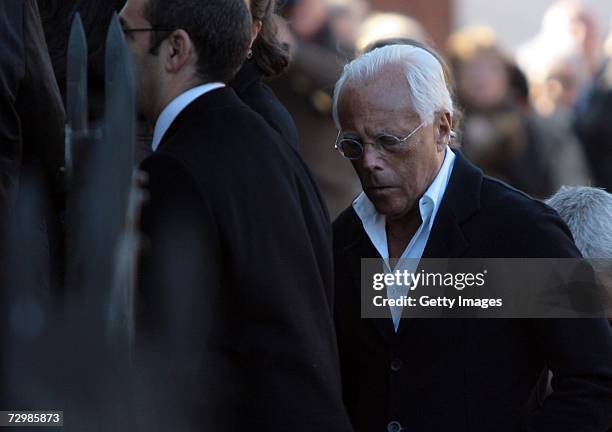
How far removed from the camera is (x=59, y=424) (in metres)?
2.87

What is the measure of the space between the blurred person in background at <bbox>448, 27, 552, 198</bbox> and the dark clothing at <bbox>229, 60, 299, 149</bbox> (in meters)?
4.11

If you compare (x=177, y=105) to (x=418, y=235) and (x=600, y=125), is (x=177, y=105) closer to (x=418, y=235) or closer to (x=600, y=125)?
(x=418, y=235)

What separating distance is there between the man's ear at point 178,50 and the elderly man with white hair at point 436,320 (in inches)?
25.0

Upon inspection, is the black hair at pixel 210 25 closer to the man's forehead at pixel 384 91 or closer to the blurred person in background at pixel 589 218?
the man's forehead at pixel 384 91

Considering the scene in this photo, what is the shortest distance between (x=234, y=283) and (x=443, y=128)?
2.97 ft

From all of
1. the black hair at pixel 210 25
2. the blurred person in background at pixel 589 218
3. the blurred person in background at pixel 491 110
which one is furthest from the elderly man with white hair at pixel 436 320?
the blurred person in background at pixel 491 110

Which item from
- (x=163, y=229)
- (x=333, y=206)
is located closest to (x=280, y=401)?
(x=163, y=229)

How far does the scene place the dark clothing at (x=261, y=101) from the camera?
392cm

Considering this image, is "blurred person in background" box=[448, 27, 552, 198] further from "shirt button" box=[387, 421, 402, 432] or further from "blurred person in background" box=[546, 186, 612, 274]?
"shirt button" box=[387, 421, 402, 432]

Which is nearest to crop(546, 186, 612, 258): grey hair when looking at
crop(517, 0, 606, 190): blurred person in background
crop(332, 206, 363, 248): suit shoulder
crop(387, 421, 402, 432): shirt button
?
crop(332, 206, 363, 248): suit shoulder

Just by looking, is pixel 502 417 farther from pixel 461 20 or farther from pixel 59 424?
pixel 461 20

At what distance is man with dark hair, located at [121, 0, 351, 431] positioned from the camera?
307cm

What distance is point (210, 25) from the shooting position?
10.7 ft

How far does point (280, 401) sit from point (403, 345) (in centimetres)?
58
